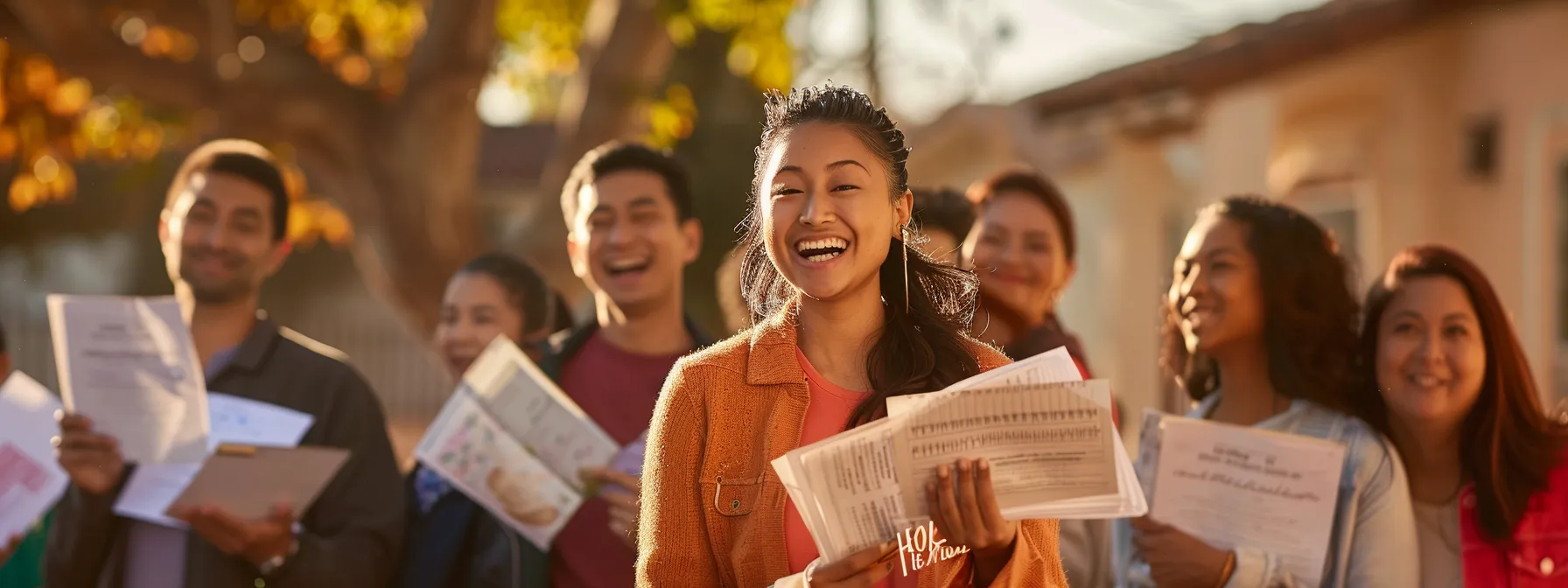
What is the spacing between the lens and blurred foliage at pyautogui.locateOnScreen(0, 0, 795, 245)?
27.5ft

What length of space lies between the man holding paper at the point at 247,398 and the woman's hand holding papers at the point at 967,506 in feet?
6.72

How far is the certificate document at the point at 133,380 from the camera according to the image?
382 cm

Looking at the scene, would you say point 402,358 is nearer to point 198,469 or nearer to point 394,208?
point 394,208

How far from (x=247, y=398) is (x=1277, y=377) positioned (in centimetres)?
267

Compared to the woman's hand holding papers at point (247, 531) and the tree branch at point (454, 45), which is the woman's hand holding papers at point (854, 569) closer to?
the woman's hand holding papers at point (247, 531)

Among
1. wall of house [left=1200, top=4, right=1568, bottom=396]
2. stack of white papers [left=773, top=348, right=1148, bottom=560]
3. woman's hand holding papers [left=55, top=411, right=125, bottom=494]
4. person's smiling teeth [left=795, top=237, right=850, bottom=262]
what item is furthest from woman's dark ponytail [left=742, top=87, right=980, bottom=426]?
wall of house [left=1200, top=4, right=1568, bottom=396]

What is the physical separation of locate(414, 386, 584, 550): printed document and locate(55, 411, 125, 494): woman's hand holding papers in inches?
29.8

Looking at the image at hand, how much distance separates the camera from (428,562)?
4176mm

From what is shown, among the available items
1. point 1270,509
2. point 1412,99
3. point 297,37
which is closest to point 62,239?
point 297,37

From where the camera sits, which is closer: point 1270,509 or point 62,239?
point 1270,509

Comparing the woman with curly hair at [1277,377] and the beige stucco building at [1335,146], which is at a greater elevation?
the beige stucco building at [1335,146]

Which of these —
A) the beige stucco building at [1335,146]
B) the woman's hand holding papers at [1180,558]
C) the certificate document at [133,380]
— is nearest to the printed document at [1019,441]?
the woman's hand holding papers at [1180,558]

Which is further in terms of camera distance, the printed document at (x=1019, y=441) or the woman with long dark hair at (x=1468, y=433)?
the woman with long dark hair at (x=1468, y=433)

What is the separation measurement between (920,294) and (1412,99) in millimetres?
7867
